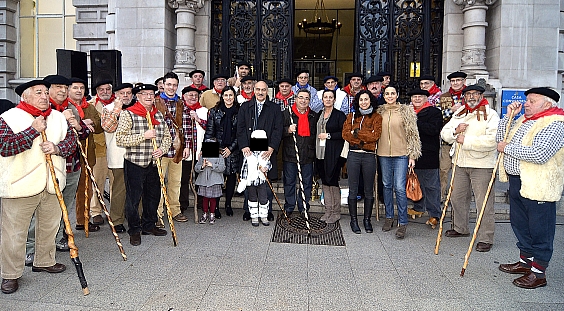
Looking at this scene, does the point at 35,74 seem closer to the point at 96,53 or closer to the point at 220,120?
the point at 96,53

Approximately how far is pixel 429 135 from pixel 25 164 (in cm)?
528

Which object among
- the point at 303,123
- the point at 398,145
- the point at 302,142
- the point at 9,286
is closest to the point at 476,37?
the point at 398,145

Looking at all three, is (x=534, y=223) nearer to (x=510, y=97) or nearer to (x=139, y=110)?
(x=139, y=110)

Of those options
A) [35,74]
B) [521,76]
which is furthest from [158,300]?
[35,74]

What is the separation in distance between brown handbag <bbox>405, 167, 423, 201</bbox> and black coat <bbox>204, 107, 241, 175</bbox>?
2682 millimetres

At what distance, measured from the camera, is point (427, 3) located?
33.8 ft

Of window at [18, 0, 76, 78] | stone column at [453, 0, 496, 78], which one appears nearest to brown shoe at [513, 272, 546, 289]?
stone column at [453, 0, 496, 78]

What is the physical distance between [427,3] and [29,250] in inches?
377

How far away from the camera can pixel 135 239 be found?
18.8 ft

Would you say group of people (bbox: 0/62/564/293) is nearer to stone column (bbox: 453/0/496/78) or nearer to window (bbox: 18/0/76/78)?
stone column (bbox: 453/0/496/78)

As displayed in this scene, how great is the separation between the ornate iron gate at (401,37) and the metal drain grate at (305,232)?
5023 millimetres

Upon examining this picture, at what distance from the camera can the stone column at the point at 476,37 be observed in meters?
9.45

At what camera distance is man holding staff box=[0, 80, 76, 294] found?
410cm

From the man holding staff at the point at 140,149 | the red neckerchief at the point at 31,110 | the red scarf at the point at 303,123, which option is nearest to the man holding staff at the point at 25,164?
the red neckerchief at the point at 31,110
